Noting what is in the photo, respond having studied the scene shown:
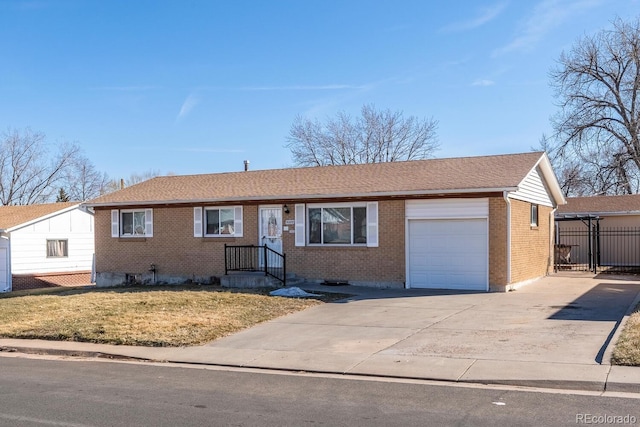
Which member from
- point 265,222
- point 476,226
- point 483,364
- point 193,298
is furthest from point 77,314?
point 476,226

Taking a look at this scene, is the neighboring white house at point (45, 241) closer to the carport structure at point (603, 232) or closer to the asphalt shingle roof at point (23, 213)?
the asphalt shingle roof at point (23, 213)

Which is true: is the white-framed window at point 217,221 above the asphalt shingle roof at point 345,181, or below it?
below

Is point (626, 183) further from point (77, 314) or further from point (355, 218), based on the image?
point (77, 314)

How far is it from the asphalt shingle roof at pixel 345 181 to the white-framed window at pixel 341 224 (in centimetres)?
54

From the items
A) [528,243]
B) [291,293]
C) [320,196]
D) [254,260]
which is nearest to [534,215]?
[528,243]

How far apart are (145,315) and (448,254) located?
8858 millimetres

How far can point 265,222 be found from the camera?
2122cm

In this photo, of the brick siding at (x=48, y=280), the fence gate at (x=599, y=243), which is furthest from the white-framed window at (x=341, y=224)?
the brick siding at (x=48, y=280)

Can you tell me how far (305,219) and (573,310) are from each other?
9.04 meters

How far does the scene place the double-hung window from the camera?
19453 mm

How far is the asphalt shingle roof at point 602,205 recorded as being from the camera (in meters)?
30.1

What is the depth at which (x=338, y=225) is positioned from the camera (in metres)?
20.1

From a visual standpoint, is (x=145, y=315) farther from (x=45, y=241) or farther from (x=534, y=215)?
(x=45, y=241)

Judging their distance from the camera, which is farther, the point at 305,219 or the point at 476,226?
the point at 305,219
